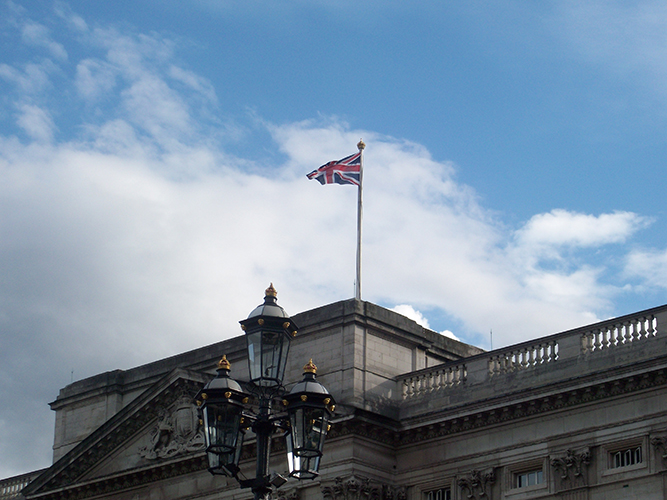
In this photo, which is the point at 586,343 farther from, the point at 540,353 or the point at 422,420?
the point at 422,420

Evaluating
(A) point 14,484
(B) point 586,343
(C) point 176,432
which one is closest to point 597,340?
(B) point 586,343

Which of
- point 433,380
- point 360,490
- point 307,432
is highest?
point 433,380

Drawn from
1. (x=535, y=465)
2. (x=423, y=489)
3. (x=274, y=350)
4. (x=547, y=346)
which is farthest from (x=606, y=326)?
(x=274, y=350)

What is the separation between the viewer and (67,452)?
50.4m

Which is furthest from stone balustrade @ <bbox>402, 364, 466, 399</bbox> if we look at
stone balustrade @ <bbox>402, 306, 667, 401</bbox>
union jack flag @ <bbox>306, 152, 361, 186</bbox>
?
union jack flag @ <bbox>306, 152, 361, 186</bbox>

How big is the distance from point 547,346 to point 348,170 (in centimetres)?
1221

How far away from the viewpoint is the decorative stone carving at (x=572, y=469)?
35.7 m

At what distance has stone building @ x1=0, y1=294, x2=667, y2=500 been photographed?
3544 centimetres

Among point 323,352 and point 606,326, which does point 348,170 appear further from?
point 606,326

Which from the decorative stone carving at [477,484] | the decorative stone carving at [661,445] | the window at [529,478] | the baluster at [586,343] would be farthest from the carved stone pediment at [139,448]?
the decorative stone carving at [661,445]

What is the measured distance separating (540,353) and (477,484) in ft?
14.4

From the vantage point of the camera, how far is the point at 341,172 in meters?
47.2

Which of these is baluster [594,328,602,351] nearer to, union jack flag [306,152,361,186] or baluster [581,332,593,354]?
baluster [581,332,593,354]

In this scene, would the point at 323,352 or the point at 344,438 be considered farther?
the point at 323,352
